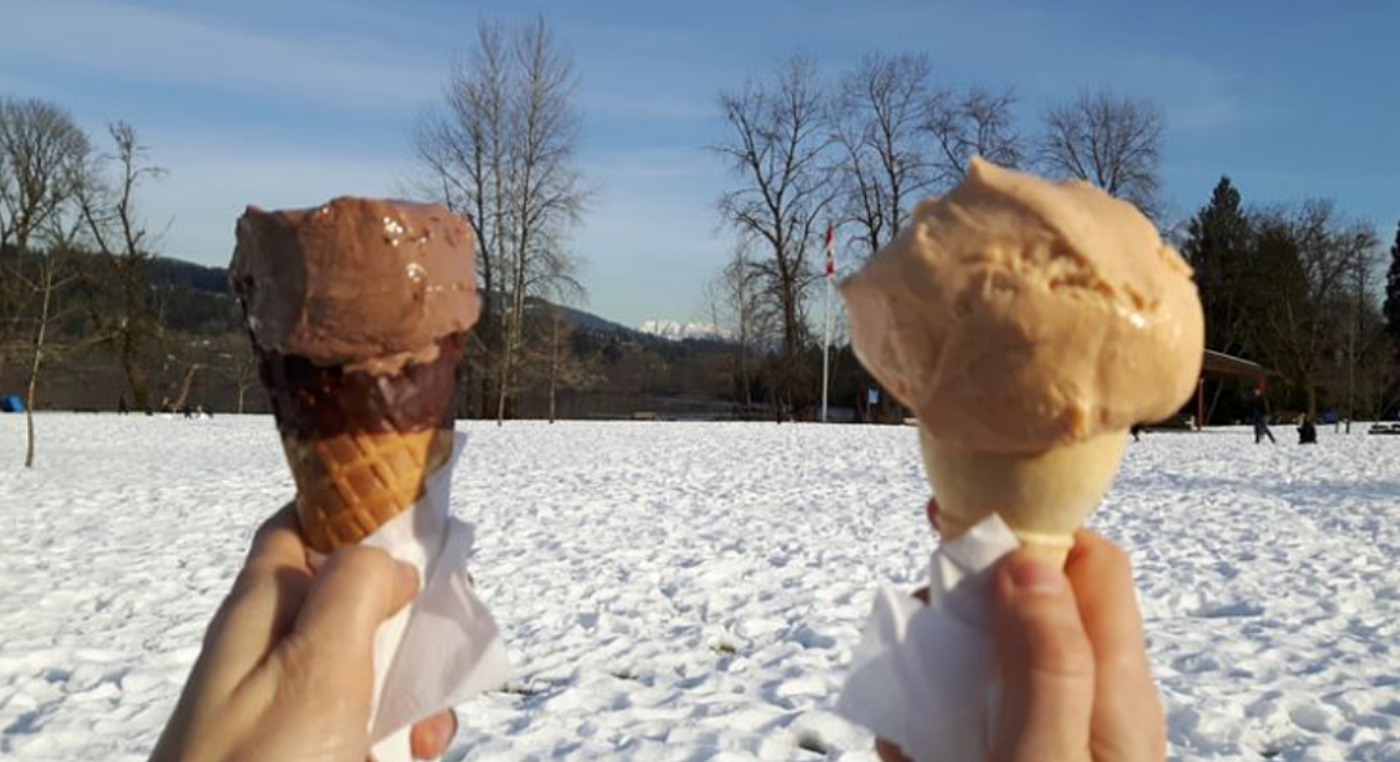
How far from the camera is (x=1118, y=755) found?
148 cm

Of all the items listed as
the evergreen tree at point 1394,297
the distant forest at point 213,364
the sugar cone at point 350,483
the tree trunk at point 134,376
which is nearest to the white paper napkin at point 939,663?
the sugar cone at point 350,483

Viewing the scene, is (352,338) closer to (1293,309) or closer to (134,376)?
(134,376)

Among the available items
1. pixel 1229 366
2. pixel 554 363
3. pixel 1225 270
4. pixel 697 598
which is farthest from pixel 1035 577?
pixel 1225 270

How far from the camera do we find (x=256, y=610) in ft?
5.09

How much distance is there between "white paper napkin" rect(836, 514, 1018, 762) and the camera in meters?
1.54

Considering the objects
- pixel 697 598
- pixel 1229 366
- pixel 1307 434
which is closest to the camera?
pixel 697 598

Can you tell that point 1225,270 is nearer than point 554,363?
No

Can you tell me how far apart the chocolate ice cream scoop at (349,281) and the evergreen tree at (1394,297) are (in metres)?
64.9

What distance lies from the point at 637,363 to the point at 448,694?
6582 centimetres

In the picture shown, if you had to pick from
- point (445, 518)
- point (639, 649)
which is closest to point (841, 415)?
point (639, 649)

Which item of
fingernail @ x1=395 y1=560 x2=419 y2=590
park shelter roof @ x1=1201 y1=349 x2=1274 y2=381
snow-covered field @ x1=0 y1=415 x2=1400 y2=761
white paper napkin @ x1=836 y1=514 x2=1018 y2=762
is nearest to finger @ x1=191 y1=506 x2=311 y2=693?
fingernail @ x1=395 y1=560 x2=419 y2=590

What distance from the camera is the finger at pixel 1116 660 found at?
4.87 ft

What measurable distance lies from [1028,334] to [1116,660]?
0.52 m

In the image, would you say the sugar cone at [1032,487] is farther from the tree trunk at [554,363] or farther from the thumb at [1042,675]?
the tree trunk at [554,363]
